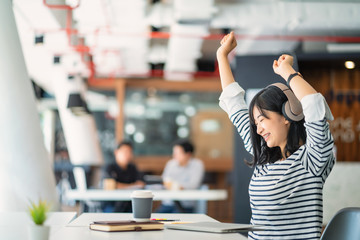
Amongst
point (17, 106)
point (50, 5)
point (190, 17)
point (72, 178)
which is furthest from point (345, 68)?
point (72, 178)

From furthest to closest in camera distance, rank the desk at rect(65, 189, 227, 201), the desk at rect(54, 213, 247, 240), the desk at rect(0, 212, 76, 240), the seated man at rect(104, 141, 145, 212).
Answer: the seated man at rect(104, 141, 145, 212), the desk at rect(65, 189, 227, 201), the desk at rect(0, 212, 76, 240), the desk at rect(54, 213, 247, 240)

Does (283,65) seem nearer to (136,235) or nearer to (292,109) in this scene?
(292,109)

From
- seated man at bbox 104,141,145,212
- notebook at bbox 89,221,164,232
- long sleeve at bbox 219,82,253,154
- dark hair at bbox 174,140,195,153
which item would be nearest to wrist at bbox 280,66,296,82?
long sleeve at bbox 219,82,253,154

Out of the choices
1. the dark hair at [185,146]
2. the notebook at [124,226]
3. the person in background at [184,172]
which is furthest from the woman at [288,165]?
the dark hair at [185,146]

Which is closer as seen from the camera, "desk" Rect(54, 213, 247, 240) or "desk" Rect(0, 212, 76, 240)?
"desk" Rect(54, 213, 247, 240)

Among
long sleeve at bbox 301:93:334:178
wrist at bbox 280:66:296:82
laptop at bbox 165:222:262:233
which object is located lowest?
laptop at bbox 165:222:262:233

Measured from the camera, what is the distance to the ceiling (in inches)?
302

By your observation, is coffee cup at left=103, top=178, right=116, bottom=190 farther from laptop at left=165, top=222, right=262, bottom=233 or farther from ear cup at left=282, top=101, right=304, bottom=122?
ear cup at left=282, top=101, right=304, bottom=122

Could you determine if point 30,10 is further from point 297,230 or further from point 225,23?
point 297,230

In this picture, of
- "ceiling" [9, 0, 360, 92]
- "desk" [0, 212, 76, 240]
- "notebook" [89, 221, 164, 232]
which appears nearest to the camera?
"notebook" [89, 221, 164, 232]

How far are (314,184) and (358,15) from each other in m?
6.83

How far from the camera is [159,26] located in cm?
873

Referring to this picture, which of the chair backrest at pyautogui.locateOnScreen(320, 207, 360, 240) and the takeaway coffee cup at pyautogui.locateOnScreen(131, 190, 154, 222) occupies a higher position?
the takeaway coffee cup at pyautogui.locateOnScreen(131, 190, 154, 222)

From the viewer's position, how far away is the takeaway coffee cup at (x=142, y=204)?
7.44 ft
